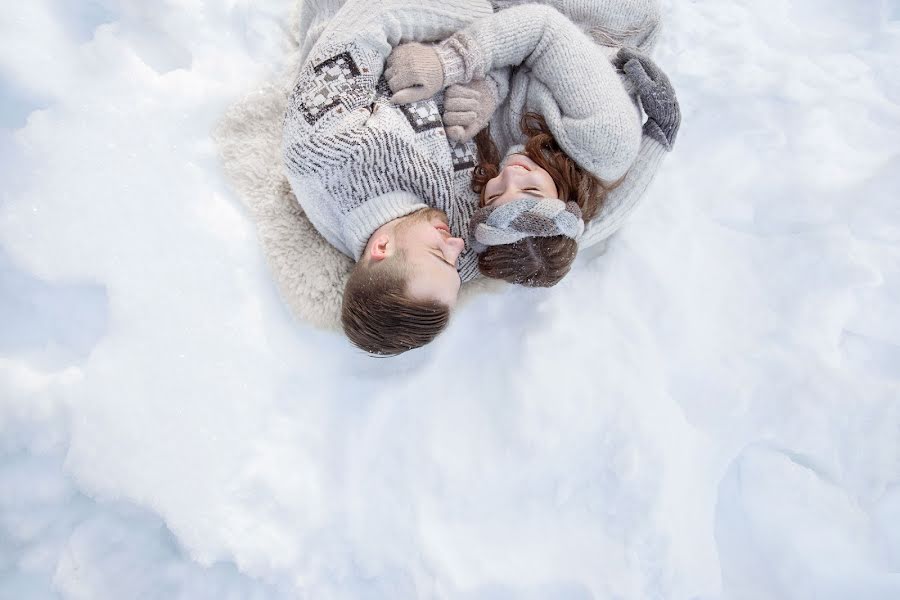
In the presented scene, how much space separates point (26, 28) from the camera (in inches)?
61.7

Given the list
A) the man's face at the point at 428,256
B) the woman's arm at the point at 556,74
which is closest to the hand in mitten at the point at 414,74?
the woman's arm at the point at 556,74

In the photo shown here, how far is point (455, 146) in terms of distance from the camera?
1600 millimetres

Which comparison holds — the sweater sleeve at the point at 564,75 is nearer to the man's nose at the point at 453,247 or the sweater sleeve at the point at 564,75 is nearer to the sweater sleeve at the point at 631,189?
the sweater sleeve at the point at 631,189

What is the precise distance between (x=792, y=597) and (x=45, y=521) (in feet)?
5.94

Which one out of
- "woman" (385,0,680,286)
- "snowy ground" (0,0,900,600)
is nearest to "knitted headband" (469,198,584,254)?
"woman" (385,0,680,286)

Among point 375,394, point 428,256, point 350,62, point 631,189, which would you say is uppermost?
point 350,62

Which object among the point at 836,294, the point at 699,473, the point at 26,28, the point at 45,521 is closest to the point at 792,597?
the point at 699,473

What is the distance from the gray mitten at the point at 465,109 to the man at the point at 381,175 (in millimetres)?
34

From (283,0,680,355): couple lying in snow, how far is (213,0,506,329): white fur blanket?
0.30ft

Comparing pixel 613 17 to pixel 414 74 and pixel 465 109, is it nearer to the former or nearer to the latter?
pixel 465 109

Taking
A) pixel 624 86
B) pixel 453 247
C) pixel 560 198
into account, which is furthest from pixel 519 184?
pixel 624 86

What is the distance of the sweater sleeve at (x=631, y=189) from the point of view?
162 centimetres

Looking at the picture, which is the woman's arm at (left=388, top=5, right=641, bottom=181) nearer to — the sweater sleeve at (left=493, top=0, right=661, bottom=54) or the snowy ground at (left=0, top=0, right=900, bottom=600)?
the sweater sleeve at (left=493, top=0, right=661, bottom=54)

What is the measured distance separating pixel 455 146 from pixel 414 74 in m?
0.22
